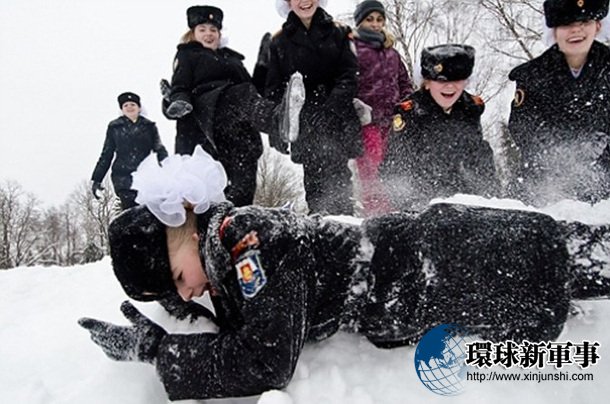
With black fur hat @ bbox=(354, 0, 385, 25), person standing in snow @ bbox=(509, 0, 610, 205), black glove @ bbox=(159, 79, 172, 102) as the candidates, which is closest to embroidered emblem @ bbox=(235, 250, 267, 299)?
person standing in snow @ bbox=(509, 0, 610, 205)

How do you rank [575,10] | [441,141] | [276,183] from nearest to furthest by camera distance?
[575,10]
[441,141]
[276,183]

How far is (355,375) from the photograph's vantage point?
1.59 m

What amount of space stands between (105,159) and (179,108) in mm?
2229

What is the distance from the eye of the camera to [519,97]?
2697mm

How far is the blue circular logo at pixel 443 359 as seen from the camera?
1.54 m

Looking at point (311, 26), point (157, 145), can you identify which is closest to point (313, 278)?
point (311, 26)

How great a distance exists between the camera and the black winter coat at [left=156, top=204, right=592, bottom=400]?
4.75ft

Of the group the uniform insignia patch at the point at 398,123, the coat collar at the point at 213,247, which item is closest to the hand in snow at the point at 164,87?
the uniform insignia patch at the point at 398,123

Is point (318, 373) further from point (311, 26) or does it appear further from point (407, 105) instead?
point (311, 26)

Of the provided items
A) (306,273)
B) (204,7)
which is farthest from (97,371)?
(204,7)

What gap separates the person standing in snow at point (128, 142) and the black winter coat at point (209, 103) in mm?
1571

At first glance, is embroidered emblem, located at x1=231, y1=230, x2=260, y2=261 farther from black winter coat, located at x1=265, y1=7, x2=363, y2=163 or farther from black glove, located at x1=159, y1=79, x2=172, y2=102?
black glove, located at x1=159, y1=79, x2=172, y2=102

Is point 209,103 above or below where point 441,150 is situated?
above

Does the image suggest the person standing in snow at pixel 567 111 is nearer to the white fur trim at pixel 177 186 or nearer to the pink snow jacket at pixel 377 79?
the pink snow jacket at pixel 377 79
